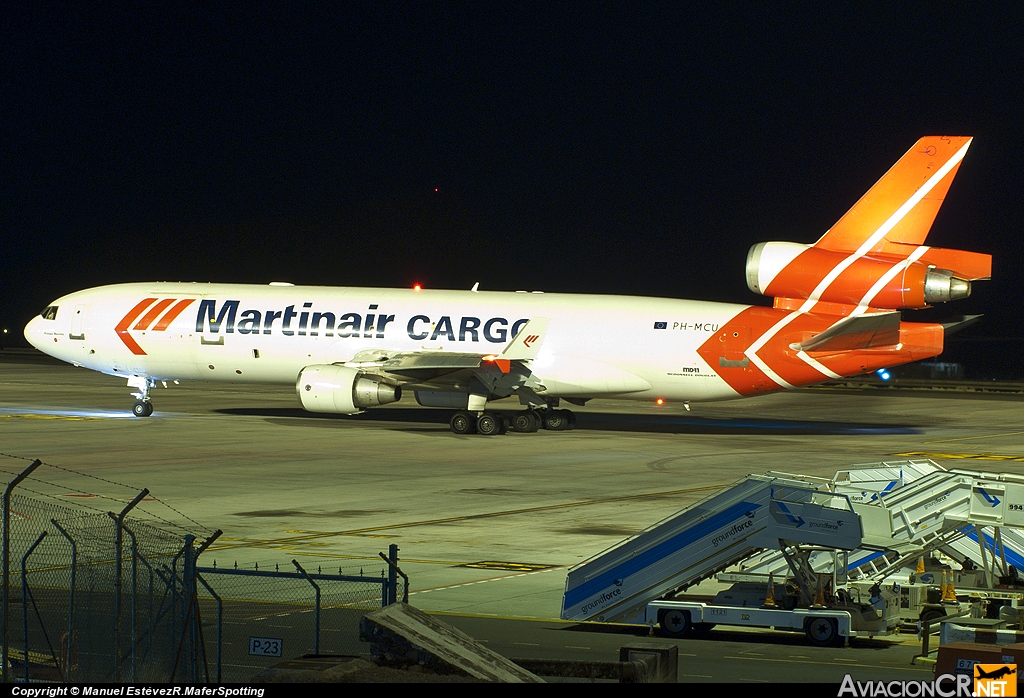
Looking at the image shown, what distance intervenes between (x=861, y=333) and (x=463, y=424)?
1403 centimetres

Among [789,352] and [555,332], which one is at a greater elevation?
[555,332]

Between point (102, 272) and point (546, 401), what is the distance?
382ft

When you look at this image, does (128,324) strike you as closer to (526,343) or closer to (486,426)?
(486,426)

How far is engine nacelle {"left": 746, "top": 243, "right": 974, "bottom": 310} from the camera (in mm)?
40594

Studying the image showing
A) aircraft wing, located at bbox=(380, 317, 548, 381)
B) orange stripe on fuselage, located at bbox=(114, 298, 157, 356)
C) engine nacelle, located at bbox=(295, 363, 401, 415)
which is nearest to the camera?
engine nacelle, located at bbox=(295, 363, 401, 415)

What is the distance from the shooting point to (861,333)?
138ft

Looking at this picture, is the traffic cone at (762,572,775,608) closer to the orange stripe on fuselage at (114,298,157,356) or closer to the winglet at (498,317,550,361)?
the winglet at (498,317,550,361)

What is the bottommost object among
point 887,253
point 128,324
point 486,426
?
point 486,426

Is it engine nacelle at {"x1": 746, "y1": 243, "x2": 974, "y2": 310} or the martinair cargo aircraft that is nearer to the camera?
engine nacelle at {"x1": 746, "y1": 243, "x2": 974, "y2": 310}

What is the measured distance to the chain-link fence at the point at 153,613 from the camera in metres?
12.4

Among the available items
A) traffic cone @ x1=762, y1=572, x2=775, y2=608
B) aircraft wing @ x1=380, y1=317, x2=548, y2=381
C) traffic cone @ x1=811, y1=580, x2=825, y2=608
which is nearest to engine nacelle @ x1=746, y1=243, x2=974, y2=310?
aircraft wing @ x1=380, y1=317, x2=548, y2=381

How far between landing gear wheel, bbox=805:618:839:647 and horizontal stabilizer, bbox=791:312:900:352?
86.5 ft

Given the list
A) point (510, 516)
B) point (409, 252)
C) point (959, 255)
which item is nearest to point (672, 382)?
point (959, 255)

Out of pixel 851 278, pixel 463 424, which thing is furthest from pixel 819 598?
pixel 463 424
